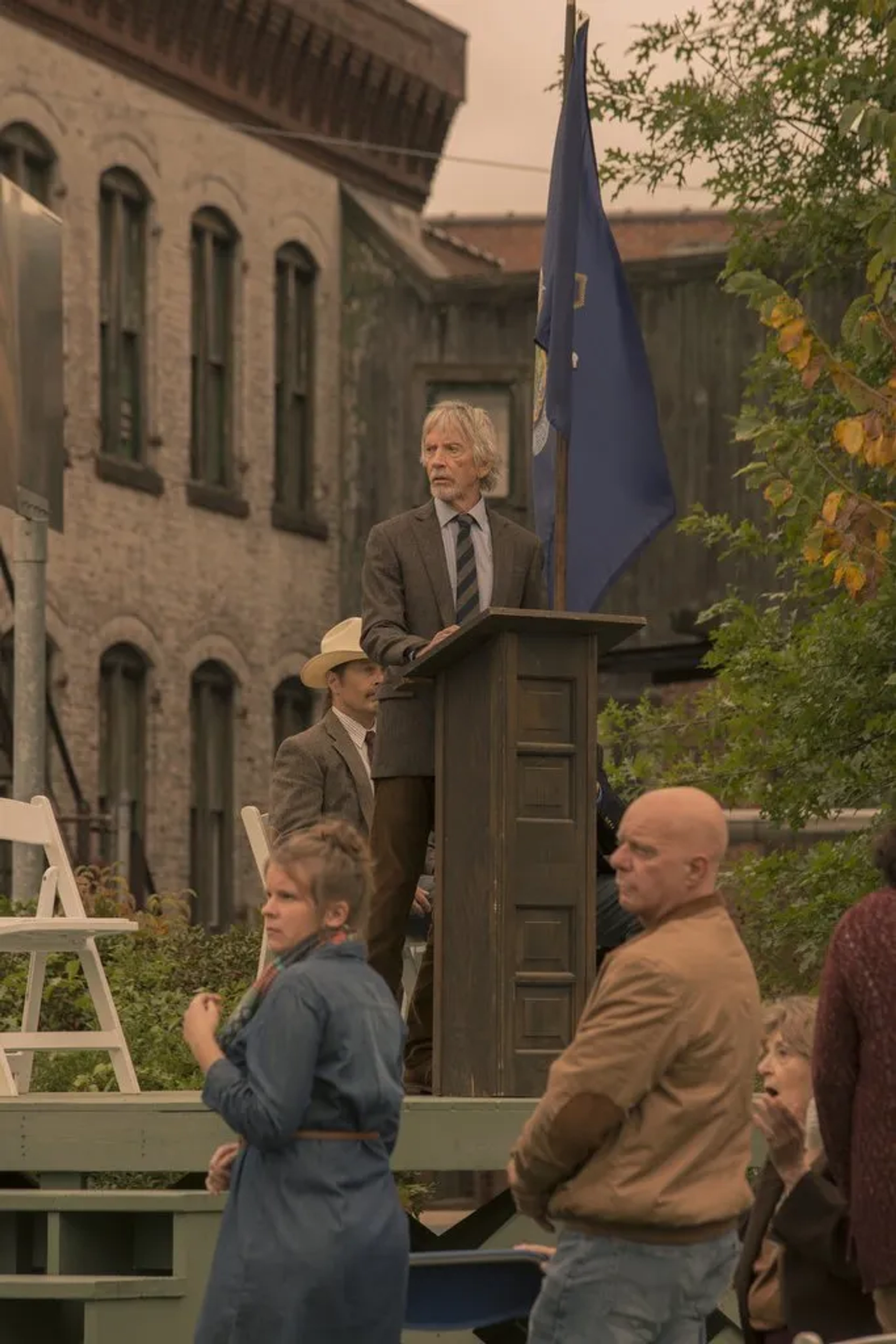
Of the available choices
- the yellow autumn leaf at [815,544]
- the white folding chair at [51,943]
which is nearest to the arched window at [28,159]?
the yellow autumn leaf at [815,544]

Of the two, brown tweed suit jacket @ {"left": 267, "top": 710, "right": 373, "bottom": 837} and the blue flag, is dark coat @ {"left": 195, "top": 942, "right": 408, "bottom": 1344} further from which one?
the blue flag

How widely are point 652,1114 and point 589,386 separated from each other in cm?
464

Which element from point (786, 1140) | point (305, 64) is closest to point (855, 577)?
point (786, 1140)

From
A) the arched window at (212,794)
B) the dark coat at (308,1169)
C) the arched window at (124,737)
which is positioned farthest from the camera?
the arched window at (212,794)

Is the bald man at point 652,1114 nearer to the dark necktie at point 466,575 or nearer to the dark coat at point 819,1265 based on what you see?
the dark coat at point 819,1265

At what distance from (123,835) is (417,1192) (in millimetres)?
12830

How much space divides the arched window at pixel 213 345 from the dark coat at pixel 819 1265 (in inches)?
813

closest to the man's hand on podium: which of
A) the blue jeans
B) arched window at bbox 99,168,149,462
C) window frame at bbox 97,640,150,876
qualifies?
the blue jeans

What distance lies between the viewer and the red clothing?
573 centimetres

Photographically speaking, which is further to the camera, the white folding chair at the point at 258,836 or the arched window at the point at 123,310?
the arched window at the point at 123,310

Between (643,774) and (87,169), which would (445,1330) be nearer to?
(643,774)

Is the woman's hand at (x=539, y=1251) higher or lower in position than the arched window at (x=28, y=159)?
lower

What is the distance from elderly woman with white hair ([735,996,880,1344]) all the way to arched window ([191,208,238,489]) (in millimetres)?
20428

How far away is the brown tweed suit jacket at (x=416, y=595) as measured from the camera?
822 cm
